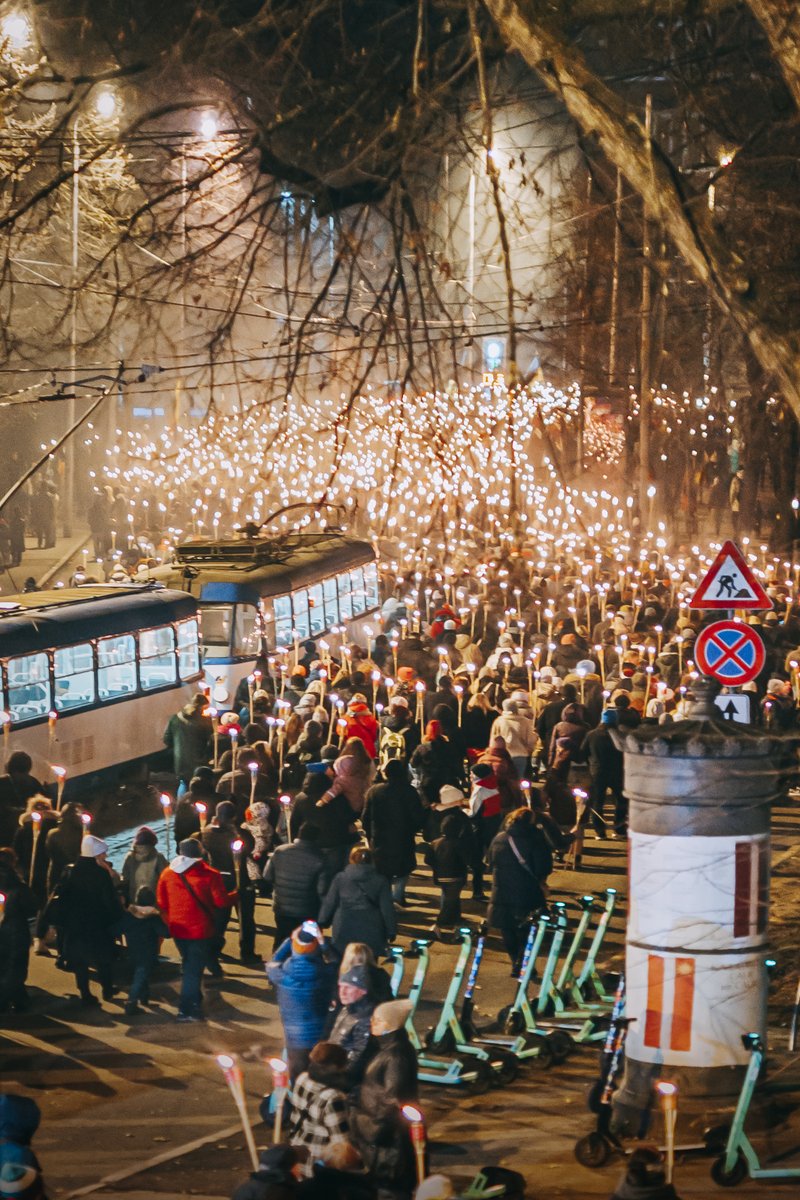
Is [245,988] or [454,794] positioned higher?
[454,794]

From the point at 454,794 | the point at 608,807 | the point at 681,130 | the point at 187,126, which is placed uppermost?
the point at 187,126

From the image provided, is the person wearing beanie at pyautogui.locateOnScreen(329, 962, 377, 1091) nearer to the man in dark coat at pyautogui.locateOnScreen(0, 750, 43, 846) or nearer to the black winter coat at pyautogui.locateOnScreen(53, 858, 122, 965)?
the black winter coat at pyautogui.locateOnScreen(53, 858, 122, 965)

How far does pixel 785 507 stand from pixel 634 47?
962 inches

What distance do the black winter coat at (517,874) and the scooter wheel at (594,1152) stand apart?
4.11 metres

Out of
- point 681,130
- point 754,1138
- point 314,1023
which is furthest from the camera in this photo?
point 681,130

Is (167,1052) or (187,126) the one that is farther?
(187,126)

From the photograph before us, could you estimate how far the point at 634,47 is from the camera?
1531cm

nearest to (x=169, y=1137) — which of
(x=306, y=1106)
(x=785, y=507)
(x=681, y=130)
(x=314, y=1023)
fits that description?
(x=314, y=1023)

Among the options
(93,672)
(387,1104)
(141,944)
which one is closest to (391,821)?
(141,944)

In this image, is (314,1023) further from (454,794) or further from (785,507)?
(785,507)

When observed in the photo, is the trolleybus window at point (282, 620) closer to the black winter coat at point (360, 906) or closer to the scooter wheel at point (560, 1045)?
the black winter coat at point (360, 906)

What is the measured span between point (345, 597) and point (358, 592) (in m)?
1.03

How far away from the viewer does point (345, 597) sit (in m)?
32.1

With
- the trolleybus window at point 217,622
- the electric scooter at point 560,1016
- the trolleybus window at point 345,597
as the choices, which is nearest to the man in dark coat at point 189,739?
the electric scooter at point 560,1016
